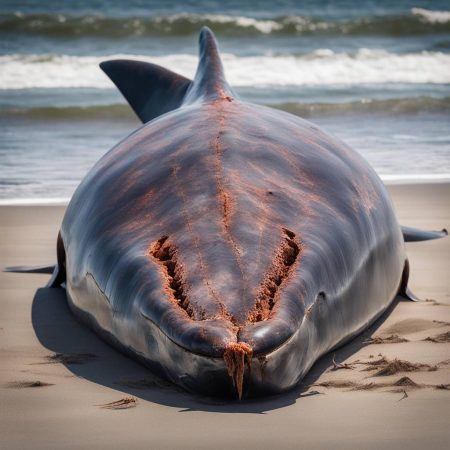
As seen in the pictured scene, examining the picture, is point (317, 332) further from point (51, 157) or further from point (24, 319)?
point (51, 157)

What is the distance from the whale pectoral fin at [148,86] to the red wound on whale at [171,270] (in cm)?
263

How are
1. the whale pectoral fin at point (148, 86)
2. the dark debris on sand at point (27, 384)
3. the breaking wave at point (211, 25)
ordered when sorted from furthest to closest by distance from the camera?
the breaking wave at point (211, 25)
the whale pectoral fin at point (148, 86)
the dark debris on sand at point (27, 384)

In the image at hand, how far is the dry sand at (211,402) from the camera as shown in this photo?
12.7 feet

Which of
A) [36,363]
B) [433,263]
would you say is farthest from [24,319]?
[433,263]

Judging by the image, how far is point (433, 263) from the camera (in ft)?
22.7

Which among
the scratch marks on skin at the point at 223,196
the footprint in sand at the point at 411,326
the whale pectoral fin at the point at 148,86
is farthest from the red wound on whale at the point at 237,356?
the whale pectoral fin at the point at 148,86

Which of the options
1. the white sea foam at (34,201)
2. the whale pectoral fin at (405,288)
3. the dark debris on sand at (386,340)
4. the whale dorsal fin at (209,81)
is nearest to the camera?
the dark debris on sand at (386,340)

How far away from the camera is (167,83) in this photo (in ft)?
25.0

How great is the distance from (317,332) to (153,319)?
618mm

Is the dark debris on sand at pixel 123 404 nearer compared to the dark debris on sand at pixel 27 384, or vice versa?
the dark debris on sand at pixel 123 404

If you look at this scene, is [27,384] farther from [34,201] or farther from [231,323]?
[34,201]

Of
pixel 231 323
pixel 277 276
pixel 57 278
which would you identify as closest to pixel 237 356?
pixel 231 323

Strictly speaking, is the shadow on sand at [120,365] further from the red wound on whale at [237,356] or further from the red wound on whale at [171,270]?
the red wound on whale at [171,270]

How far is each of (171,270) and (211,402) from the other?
54cm
